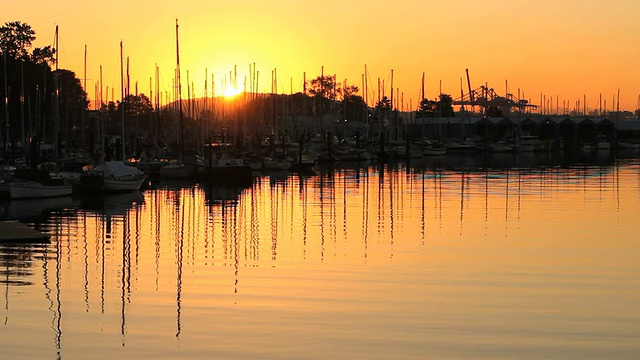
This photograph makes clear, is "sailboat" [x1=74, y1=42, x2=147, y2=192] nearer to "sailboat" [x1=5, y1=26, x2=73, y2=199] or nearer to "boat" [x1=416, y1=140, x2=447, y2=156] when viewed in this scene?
"sailboat" [x1=5, y1=26, x2=73, y2=199]

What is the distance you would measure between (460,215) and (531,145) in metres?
150

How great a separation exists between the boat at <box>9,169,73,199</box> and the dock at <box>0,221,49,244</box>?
22.9m

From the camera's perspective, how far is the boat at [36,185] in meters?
62.6

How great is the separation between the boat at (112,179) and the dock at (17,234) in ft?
94.3

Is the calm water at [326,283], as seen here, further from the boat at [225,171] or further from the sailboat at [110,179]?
the boat at [225,171]

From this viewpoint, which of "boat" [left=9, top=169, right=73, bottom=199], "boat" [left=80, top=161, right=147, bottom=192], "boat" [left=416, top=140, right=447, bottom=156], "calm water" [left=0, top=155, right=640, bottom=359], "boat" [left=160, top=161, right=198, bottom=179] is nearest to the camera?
"calm water" [left=0, top=155, right=640, bottom=359]

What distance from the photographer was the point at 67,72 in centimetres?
16212

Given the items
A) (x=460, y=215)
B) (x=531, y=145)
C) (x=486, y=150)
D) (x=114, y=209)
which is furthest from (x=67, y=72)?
(x=460, y=215)

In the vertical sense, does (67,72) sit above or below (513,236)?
above

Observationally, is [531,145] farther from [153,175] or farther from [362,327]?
[362,327]

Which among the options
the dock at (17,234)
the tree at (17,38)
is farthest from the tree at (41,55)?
the dock at (17,234)

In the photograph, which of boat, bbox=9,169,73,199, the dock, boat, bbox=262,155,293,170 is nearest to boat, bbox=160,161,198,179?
boat, bbox=262,155,293,170

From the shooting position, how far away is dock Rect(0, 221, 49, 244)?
39.4 m

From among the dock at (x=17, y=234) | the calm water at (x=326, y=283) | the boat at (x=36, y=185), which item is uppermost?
the boat at (x=36, y=185)
